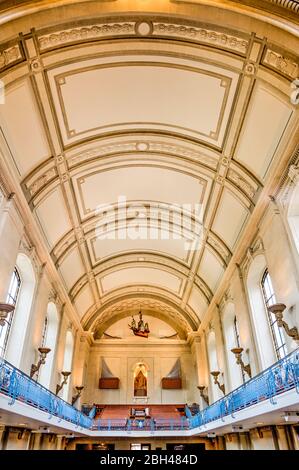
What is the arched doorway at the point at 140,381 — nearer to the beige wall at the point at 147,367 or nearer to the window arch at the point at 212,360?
the beige wall at the point at 147,367

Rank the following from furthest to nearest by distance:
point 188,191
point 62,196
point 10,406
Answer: point 188,191
point 62,196
point 10,406

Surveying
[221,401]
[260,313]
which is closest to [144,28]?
[260,313]

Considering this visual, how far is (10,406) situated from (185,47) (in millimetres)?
9074

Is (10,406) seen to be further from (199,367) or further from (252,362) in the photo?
(199,367)

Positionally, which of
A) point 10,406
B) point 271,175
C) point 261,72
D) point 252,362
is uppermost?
point 261,72

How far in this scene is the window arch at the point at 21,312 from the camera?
10.7 metres

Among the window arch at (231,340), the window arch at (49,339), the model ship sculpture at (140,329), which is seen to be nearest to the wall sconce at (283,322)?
the window arch at (231,340)

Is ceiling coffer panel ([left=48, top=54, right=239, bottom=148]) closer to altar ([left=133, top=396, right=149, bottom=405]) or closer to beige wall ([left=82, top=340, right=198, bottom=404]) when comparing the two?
beige wall ([left=82, top=340, right=198, bottom=404])

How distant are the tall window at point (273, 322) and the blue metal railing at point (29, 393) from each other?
24.0 ft

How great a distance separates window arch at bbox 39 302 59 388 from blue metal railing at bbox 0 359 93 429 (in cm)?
155

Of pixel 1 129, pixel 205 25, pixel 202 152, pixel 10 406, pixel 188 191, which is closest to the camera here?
pixel 10 406

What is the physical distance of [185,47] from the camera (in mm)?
8195

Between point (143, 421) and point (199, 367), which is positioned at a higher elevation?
point (199, 367)

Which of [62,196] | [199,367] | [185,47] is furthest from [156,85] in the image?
[199,367]
